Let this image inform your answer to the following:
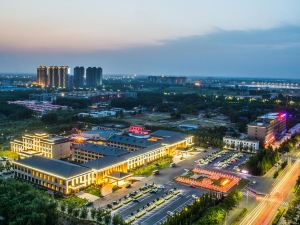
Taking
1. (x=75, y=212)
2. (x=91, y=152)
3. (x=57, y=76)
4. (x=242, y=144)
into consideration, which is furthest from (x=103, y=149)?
(x=57, y=76)

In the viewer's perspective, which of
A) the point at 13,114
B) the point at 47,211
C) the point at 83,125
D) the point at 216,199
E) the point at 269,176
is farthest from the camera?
the point at 13,114

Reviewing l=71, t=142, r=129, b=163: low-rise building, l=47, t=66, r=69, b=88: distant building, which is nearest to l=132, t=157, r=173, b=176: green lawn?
l=71, t=142, r=129, b=163: low-rise building

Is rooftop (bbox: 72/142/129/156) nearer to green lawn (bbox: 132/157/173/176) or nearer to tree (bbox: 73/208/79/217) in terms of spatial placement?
green lawn (bbox: 132/157/173/176)

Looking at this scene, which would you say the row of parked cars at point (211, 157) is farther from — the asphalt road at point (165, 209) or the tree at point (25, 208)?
the tree at point (25, 208)

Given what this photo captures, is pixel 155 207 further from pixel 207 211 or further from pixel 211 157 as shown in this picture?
pixel 211 157

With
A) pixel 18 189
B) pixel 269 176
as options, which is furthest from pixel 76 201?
pixel 269 176

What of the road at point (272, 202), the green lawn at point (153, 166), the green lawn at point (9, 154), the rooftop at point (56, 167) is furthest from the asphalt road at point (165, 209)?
the green lawn at point (9, 154)

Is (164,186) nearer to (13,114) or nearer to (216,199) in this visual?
(216,199)

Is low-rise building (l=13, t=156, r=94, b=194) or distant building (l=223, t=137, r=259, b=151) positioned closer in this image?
low-rise building (l=13, t=156, r=94, b=194)
